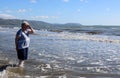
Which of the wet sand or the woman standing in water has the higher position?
the woman standing in water

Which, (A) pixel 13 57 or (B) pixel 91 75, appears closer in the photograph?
(B) pixel 91 75

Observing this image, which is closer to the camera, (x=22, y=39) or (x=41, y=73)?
(x=41, y=73)

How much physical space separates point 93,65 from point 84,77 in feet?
8.39

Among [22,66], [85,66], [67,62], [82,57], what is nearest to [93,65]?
[85,66]

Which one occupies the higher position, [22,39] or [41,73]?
[22,39]

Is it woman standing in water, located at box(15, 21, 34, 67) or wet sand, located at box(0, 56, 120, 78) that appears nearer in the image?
wet sand, located at box(0, 56, 120, 78)

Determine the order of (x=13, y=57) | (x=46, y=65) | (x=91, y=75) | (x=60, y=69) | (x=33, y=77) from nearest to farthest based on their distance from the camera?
(x=33, y=77) → (x=91, y=75) → (x=60, y=69) → (x=46, y=65) → (x=13, y=57)

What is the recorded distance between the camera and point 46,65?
42.2 feet

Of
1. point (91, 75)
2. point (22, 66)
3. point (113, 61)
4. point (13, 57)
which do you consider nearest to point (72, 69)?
point (91, 75)

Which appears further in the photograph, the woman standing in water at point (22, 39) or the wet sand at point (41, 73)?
the woman standing in water at point (22, 39)

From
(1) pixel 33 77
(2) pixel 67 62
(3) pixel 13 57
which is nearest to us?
(1) pixel 33 77

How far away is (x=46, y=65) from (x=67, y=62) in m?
1.42

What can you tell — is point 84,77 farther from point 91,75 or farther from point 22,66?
point 22,66

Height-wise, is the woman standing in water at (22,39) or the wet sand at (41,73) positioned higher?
the woman standing in water at (22,39)
